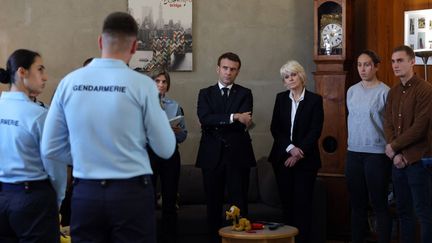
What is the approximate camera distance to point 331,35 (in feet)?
19.0

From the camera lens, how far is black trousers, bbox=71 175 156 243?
254 centimetres

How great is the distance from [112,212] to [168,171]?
2.34m

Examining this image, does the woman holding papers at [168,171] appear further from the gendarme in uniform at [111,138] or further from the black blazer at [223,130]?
the gendarme in uniform at [111,138]

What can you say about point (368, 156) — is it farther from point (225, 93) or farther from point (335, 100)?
point (225, 93)

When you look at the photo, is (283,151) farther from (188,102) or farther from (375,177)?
(188,102)

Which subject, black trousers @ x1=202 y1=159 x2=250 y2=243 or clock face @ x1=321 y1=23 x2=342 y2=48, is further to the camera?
clock face @ x1=321 y1=23 x2=342 y2=48

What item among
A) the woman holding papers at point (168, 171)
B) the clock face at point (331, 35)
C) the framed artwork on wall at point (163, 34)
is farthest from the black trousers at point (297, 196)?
the framed artwork on wall at point (163, 34)

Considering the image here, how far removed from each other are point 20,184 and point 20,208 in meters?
0.12

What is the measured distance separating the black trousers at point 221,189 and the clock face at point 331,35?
1.54 metres

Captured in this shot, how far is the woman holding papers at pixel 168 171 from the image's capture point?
4852mm

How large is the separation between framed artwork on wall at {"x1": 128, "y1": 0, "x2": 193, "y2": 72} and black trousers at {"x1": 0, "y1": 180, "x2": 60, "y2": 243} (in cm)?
324

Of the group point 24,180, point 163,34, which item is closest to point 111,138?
point 24,180

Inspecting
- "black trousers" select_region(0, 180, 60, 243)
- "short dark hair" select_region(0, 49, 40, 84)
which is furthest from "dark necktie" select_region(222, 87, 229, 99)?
"black trousers" select_region(0, 180, 60, 243)

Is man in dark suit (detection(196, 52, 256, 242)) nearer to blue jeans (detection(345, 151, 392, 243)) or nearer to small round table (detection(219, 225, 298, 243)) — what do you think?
small round table (detection(219, 225, 298, 243))
